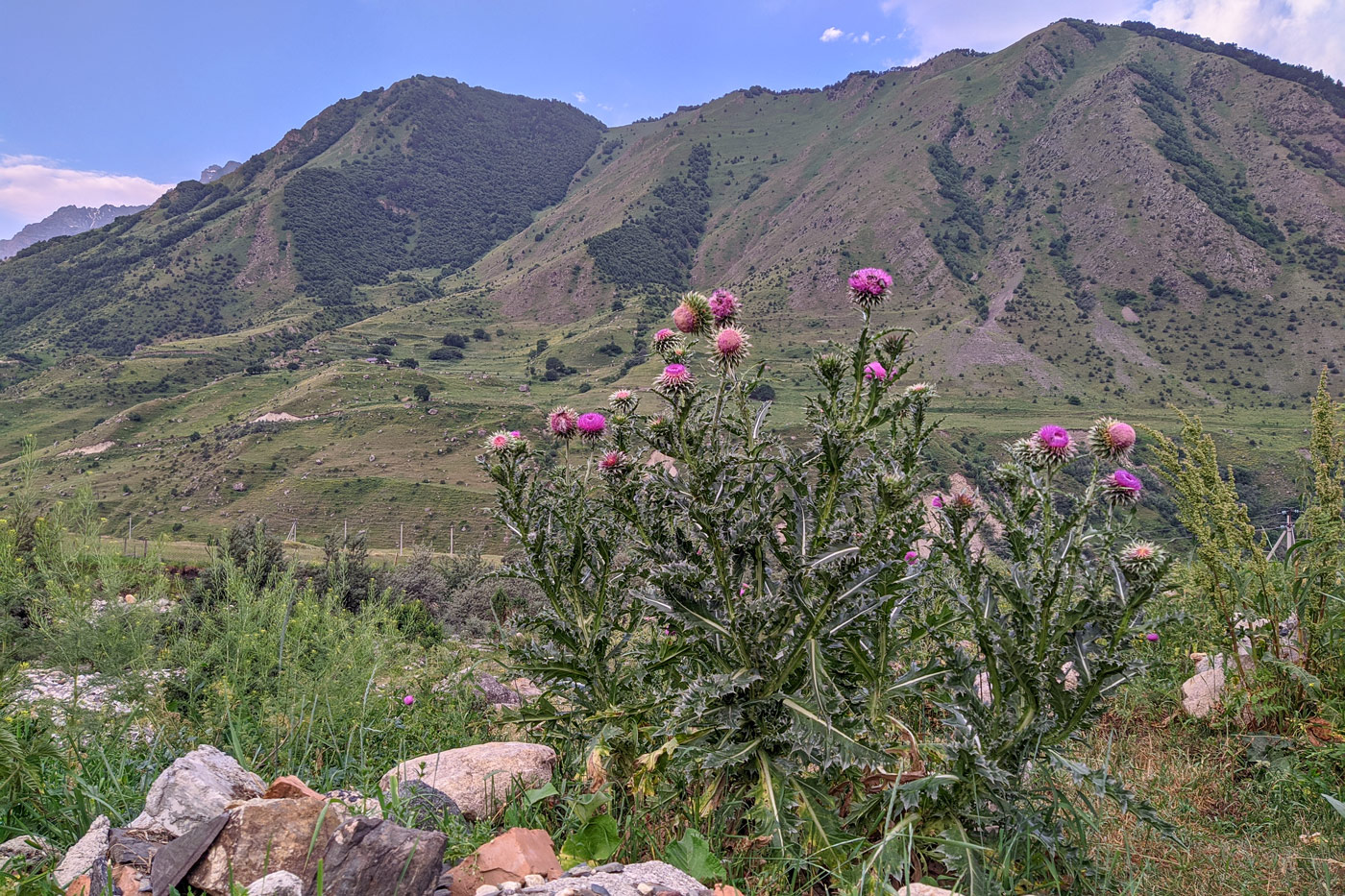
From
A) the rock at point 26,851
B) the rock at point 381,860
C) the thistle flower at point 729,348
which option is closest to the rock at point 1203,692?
the thistle flower at point 729,348

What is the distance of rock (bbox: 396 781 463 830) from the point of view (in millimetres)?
2689

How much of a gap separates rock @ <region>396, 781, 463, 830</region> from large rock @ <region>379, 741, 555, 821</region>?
81mm

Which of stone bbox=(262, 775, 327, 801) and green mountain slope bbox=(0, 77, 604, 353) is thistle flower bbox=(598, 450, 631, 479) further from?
green mountain slope bbox=(0, 77, 604, 353)

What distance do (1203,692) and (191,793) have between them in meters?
5.70

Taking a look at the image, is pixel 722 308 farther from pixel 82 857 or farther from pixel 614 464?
pixel 82 857

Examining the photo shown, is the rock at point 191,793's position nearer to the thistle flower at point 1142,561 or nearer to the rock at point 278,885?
the rock at point 278,885

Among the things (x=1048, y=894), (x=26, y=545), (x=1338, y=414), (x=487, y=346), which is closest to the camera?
(x=1048, y=894)

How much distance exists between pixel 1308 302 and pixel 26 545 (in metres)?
148

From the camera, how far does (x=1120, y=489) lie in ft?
8.98

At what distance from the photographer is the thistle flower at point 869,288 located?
3.23 metres

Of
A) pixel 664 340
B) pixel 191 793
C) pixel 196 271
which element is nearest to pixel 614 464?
pixel 664 340

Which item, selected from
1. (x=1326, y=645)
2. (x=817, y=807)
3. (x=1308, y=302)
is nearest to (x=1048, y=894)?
(x=817, y=807)

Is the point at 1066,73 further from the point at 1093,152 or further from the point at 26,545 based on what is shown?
the point at 26,545

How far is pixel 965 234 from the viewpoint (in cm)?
13788
